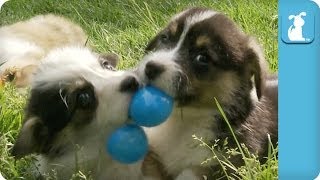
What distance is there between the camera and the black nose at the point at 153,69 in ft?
9.25

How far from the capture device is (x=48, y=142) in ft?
9.89

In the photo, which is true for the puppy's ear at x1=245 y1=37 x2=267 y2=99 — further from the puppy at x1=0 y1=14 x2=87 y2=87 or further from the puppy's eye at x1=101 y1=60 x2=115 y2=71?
the puppy at x1=0 y1=14 x2=87 y2=87

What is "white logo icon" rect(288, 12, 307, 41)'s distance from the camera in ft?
8.87

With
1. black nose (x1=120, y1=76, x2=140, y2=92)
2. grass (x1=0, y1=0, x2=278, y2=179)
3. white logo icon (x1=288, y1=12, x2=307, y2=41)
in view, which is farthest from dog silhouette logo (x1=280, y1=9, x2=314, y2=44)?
black nose (x1=120, y1=76, x2=140, y2=92)

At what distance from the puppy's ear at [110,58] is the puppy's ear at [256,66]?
60 cm

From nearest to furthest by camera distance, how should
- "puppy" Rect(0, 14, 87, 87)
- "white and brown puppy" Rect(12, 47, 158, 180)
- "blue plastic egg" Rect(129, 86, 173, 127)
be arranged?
"blue plastic egg" Rect(129, 86, 173, 127) → "white and brown puppy" Rect(12, 47, 158, 180) → "puppy" Rect(0, 14, 87, 87)

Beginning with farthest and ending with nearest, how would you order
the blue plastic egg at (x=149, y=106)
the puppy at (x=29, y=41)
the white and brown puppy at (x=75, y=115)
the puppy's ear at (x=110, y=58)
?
the puppy at (x=29, y=41), the puppy's ear at (x=110, y=58), the white and brown puppy at (x=75, y=115), the blue plastic egg at (x=149, y=106)

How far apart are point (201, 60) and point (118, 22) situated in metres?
0.68

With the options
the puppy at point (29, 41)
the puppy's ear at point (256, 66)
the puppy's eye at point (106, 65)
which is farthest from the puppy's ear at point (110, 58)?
the puppy's ear at point (256, 66)

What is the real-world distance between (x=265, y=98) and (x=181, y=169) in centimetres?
46

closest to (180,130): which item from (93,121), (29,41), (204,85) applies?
(204,85)

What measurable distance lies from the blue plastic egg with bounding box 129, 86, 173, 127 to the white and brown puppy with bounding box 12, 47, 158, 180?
0.05 m

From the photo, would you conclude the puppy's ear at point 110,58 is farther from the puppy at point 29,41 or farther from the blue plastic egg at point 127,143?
the blue plastic egg at point 127,143

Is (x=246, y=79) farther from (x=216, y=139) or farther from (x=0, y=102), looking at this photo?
(x=0, y=102)
